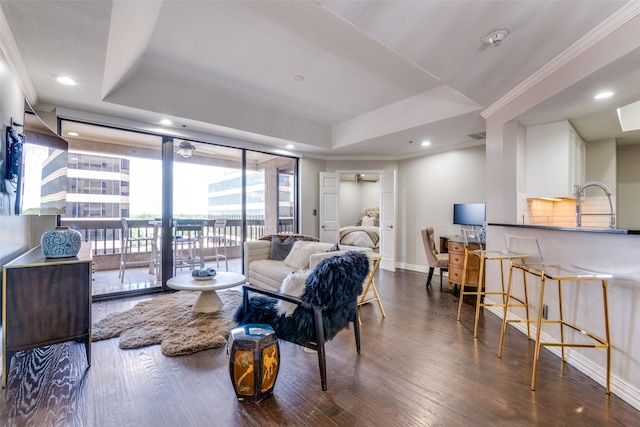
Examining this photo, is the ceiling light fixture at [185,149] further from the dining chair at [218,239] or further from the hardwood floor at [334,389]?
the hardwood floor at [334,389]

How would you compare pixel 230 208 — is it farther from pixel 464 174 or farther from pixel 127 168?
pixel 464 174

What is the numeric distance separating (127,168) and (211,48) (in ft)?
8.47

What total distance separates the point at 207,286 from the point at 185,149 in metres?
2.57

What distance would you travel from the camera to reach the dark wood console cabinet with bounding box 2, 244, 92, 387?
191 centimetres

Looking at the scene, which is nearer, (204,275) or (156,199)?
(204,275)

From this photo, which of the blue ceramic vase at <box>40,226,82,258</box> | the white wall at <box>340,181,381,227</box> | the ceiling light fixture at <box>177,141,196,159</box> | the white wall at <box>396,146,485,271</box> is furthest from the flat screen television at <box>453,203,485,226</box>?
the blue ceramic vase at <box>40,226,82,258</box>

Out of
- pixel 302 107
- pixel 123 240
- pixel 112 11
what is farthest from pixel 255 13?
pixel 123 240

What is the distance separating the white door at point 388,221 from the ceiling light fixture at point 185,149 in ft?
12.5

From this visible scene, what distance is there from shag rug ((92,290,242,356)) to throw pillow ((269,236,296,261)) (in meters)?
0.92

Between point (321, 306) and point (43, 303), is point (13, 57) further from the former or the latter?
point (321, 306)

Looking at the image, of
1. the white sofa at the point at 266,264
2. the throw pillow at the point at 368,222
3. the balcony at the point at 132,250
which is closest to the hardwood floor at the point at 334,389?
the white sofa at the point at 266,264

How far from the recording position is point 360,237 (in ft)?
23.3

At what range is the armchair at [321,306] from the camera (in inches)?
75.5

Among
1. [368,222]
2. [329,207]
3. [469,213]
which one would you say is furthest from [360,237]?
[469,213]
